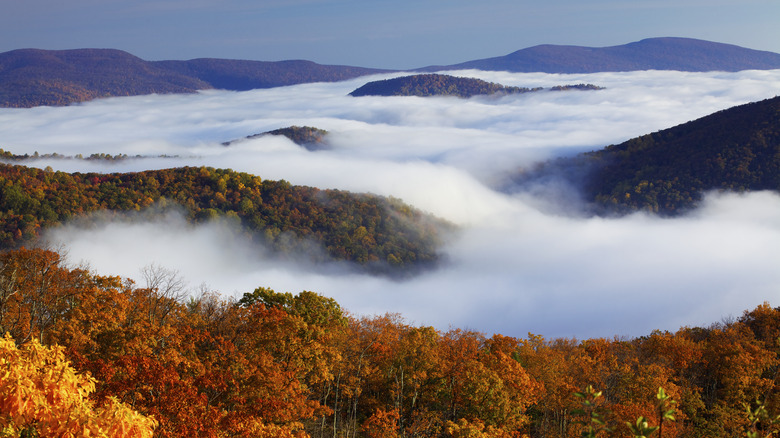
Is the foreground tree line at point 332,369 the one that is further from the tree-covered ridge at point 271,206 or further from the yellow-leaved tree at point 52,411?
the tree-covered ridge at point 271,206

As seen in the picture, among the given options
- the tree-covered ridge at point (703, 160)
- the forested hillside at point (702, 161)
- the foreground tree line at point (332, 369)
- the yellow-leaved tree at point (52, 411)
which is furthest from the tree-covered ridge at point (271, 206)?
the yellow-leaved tree at point (52, 411)

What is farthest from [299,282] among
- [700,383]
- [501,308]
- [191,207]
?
[700,383]

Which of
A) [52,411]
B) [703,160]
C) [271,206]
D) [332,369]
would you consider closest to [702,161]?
[703,160]

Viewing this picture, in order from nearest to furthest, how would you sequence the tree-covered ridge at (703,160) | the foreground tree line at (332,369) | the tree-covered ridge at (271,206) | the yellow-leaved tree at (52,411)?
the yellow-leaved tree at (52,411) → the foreground tree line at (332,369) → the tree-covered ridge at (271,206) → the tree-covered ridge at (703,160)

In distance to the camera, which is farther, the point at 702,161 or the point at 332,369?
Result: the point at 702,161

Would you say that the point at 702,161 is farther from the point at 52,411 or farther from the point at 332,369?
the point at 52,411

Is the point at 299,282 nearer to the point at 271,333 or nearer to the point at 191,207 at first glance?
the point at 191,207
